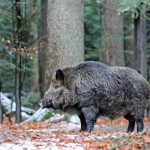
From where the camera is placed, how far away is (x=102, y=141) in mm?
9047

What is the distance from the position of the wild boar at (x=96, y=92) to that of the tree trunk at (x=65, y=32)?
333 centimetres

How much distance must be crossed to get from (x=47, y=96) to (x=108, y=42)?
1097 centimetres

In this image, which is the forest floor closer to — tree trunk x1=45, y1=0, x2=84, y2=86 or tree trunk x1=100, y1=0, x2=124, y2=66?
tree trunk x1=45, y1=0, x2=84, y2=86

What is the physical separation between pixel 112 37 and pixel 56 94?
10.7m

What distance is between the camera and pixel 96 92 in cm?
1082

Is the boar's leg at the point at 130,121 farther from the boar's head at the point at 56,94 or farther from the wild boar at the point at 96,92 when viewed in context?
the boar's head at the point at 56,94

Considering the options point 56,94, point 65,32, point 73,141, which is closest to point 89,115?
point 56,94

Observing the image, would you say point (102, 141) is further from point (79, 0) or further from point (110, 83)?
point (79, 0)

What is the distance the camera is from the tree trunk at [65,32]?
47.5 feet

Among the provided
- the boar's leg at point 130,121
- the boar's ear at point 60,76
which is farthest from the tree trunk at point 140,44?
the boar's ear at point 60,76

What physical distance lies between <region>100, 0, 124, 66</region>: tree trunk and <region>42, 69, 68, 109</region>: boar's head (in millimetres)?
10484

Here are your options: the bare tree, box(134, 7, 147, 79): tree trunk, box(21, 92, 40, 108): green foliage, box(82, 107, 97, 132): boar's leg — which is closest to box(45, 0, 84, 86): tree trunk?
the bare tree

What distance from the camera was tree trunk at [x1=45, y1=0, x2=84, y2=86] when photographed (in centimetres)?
1448

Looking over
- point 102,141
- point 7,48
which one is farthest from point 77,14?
point 102,141
